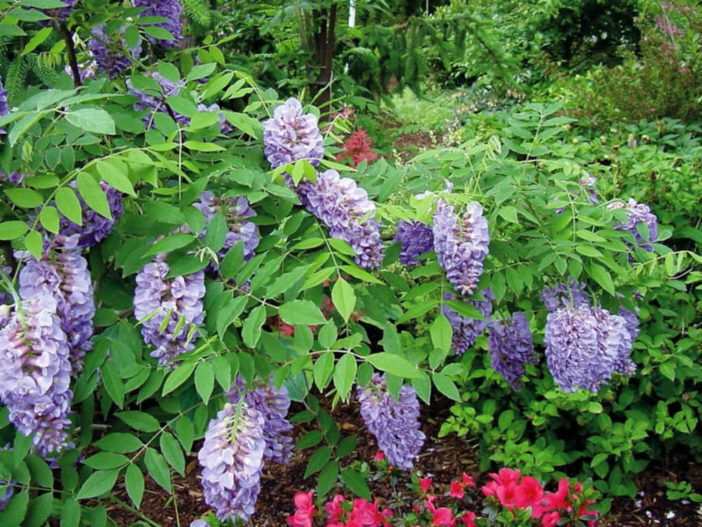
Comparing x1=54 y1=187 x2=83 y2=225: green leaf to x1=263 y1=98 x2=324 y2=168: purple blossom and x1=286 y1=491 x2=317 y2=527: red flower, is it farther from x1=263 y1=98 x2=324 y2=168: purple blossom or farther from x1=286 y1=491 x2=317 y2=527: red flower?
x1=286 y1=491 x2=317 y2=527: red flower

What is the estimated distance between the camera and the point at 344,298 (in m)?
1.44

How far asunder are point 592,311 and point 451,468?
171cm

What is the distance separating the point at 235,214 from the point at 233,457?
0.53 metres

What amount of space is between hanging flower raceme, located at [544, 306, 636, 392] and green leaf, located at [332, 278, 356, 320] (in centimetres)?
74

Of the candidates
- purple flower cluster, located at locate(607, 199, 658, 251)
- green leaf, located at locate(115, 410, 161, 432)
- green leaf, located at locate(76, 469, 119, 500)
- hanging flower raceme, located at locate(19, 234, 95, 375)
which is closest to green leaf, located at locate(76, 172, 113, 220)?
hanging flower raceme, located at locate(19, 234, 95, 375)

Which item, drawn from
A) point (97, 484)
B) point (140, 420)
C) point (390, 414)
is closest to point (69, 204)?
point (140, 420)

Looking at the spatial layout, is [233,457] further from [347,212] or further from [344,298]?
[347,212]

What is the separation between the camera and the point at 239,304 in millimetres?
1425

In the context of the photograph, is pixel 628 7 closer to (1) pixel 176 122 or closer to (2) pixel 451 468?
(2) pixel 451 468

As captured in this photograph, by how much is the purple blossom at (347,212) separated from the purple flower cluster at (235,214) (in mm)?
140

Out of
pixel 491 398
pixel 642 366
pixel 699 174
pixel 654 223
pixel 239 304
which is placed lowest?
pixel 491 398

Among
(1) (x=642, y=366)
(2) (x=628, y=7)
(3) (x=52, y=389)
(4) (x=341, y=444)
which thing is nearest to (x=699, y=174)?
(1) (x=642, y=366)

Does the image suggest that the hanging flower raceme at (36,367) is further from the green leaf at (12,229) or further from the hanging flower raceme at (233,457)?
the hanging flower raceme at (233,457)

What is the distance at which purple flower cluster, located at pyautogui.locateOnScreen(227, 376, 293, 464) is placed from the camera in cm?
159
